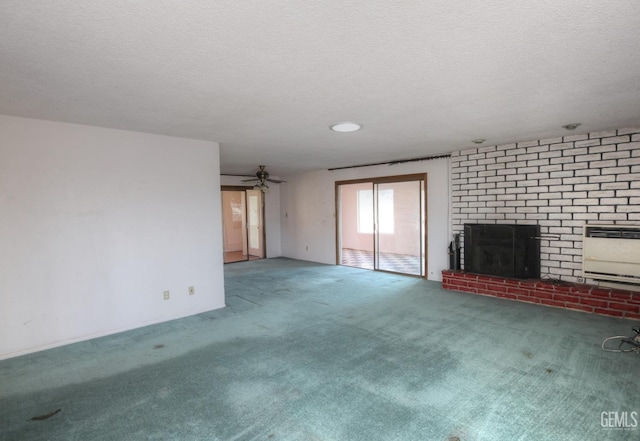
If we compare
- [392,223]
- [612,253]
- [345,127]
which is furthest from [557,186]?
[392,223]

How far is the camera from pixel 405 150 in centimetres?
527

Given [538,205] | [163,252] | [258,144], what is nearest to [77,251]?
[163,252]

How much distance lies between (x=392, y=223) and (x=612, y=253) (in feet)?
13.3

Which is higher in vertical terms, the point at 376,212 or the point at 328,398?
the point at 376,212

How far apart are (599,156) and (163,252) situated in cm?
572

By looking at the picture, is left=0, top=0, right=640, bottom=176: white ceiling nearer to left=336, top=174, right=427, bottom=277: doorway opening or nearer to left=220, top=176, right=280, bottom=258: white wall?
left=336, top=174, right=427, bottom=277: doorway opening

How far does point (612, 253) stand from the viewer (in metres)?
4.01

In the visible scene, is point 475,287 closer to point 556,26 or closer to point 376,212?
point 376,212

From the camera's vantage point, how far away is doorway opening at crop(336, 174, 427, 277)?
631cm

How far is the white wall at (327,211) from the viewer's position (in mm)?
5820

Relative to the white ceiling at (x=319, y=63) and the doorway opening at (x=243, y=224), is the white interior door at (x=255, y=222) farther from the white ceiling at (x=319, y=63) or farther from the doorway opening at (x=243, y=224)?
the white ceiling at (x=319, y=63)

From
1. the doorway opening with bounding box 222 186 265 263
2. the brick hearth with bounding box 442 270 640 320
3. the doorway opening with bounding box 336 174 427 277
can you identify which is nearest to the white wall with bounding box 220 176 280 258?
the doorway opening with bounding box 222 186 265 263

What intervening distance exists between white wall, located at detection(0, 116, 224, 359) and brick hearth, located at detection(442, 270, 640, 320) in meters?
3.82

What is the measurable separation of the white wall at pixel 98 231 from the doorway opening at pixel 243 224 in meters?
4.29
